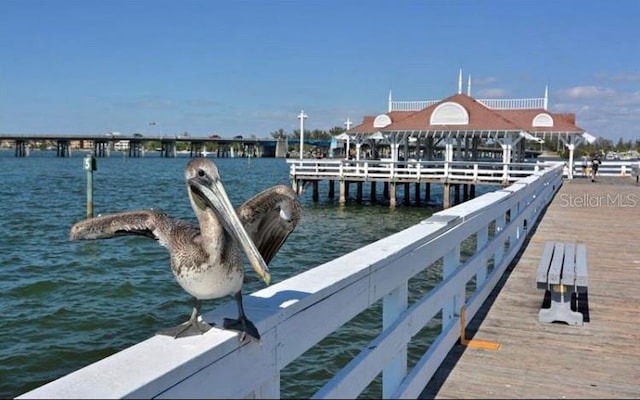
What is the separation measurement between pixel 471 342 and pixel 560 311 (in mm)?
1120

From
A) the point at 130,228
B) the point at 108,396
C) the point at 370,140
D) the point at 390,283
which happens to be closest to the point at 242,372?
the point at 108,396

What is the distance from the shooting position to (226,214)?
1.96 meters

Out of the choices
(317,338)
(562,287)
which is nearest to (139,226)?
(317,338)

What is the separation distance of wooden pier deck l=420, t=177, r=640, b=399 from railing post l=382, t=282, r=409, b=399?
1.28 ft

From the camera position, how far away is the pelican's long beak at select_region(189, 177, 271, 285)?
74.5 inches

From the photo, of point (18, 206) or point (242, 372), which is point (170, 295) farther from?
point (18, 206)

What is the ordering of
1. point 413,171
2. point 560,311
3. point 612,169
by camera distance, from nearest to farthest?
point 560,311, point 413,171, point 612,169

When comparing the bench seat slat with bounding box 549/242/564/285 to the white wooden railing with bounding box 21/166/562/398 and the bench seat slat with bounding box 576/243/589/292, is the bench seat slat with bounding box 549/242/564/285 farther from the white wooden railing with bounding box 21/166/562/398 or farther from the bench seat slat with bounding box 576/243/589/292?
the white wooden railing with bounding box 21/166/562/398

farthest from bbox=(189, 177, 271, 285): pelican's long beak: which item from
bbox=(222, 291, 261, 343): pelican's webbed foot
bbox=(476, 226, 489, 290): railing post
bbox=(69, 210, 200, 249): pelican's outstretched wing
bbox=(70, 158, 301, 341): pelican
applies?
bbox=(476, 226, 489, 290): railing post

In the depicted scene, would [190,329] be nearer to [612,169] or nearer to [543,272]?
[543,272]

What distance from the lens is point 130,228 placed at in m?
2.33

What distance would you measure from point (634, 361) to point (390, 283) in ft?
7.62

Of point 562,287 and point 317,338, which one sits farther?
point 562,287

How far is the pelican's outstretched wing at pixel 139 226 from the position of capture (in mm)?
2246
